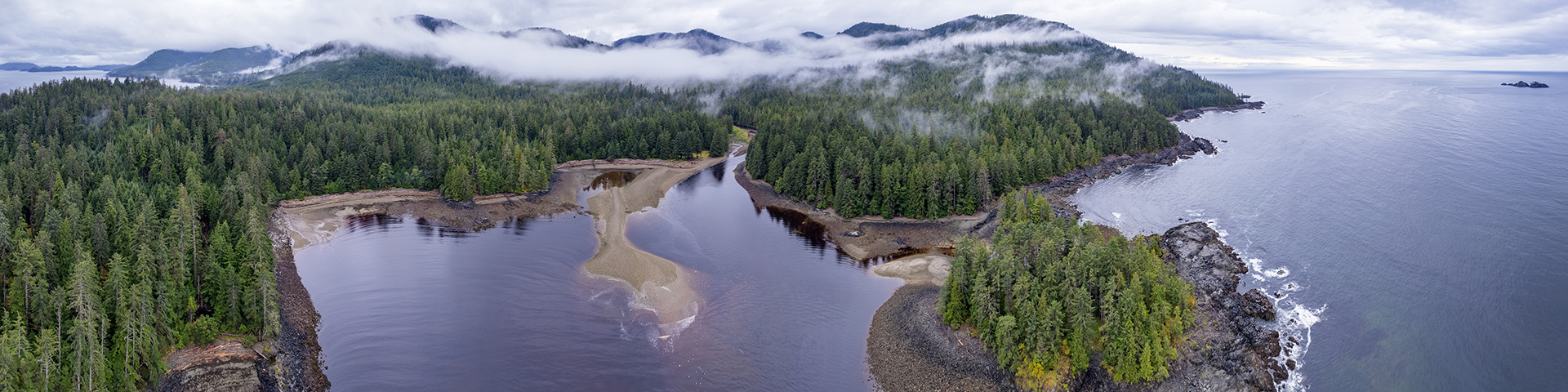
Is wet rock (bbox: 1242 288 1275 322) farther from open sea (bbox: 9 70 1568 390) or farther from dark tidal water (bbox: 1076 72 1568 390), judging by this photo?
dark tidal water (bbox: 1076 72 1568 390)

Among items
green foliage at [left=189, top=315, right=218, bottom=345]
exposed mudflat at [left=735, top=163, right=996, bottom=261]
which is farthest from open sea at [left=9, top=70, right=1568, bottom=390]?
green foliage at [left=189, top=315, right=218, bottom=345]

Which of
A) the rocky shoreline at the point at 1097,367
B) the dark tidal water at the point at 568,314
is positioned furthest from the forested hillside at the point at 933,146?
the rocky shoreline at the point at 1097,367

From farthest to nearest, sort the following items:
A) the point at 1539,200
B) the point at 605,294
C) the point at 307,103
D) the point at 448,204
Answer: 1. the point at 307,103
2. the point at 448,204
3. the point at 1539,200
4. the point at 605,294

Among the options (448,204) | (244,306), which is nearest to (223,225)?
(244,306)

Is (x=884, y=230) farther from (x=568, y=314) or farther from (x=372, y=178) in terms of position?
(x=372, y=178)

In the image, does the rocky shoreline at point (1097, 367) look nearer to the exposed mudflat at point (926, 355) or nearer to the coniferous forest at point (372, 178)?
the exposed mudflat at point (926, 355)

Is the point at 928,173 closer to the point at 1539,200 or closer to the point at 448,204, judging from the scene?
the point at 448,204

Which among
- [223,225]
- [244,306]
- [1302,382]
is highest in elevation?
[223,225]
